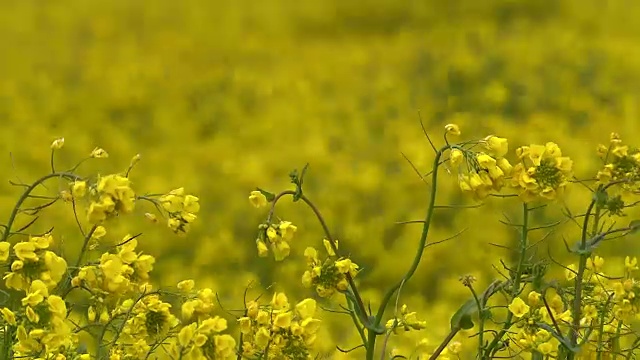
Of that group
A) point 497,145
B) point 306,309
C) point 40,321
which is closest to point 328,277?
point 306,309

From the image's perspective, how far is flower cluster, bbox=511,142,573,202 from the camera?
1432mm

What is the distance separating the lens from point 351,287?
152 centimetres

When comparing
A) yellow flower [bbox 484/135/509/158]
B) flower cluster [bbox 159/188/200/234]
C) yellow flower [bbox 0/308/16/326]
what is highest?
yellow flower [bbox 484/135/509/158]

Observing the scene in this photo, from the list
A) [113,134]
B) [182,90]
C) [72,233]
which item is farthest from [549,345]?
[182,90]

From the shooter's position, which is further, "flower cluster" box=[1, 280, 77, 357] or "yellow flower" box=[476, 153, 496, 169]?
"yellow flower" box=[476, 153, 496, 169]

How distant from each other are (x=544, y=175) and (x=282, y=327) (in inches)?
17.3

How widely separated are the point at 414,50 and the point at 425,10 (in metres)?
1.75

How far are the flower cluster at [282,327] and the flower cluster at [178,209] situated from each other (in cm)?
15

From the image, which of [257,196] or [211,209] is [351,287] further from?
[211,209]

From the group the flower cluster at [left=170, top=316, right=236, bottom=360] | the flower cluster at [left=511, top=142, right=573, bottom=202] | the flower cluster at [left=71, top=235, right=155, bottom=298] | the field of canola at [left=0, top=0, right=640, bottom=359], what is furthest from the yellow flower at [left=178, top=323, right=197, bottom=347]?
the field of canola at [left=0, top=0, right=640, bottom=359]

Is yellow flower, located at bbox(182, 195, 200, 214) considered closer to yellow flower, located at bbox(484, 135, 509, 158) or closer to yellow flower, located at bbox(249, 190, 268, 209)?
yellow flower, located at bbox(249, 190, 268, 209)

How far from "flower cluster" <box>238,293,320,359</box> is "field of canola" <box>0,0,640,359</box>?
1626mm

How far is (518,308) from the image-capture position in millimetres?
1457

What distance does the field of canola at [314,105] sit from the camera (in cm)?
505
